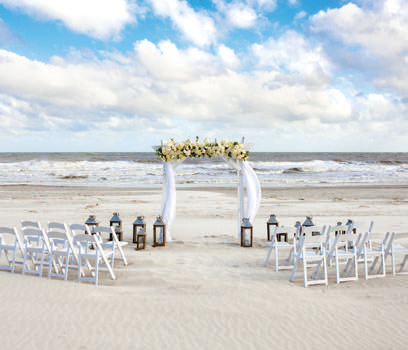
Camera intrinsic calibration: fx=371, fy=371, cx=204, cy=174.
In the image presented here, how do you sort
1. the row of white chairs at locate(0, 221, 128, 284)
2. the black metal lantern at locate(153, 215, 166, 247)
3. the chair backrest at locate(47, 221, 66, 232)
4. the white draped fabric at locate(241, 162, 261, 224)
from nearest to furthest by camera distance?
the row of white chairs at locate(0, 221, 128, 284) < the chair backrest at locate(47, 221, 66, 232) < the black metal lantern at locate(153, 215, 166, 247) < the white draped fabric at locate(241, 162, 261, 224)

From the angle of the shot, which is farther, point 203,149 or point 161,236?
point 203,149

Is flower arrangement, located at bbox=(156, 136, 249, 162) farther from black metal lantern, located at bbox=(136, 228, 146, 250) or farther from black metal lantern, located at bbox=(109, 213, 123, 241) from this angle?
black metal lantern, located at bbox=(136, 228, 146, 250)

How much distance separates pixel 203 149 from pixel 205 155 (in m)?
0.18

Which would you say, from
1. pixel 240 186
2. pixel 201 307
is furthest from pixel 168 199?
pixel 201 307

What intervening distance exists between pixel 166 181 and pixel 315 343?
6434 mm

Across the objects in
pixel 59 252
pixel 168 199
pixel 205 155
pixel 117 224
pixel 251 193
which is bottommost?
pixel 117 224

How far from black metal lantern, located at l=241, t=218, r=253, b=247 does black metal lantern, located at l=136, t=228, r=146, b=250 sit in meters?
2.42

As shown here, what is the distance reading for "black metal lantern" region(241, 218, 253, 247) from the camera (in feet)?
30.3

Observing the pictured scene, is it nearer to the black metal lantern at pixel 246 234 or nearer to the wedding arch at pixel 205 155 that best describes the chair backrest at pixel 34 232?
the wedding arch at pixel 205 155

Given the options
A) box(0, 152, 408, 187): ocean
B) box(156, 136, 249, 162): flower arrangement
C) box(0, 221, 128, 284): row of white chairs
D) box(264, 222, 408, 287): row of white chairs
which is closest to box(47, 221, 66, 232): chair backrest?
box(0, 221, 128, 284): row of white chairs

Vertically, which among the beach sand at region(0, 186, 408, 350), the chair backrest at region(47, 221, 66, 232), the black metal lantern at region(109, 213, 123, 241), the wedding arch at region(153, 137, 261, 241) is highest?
the wedding arch at region(153, 137, 261, 241)

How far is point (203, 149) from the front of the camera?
9.73 meters

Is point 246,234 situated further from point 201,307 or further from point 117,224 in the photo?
point 201,307

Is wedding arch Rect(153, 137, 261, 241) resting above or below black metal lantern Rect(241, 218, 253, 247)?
above
